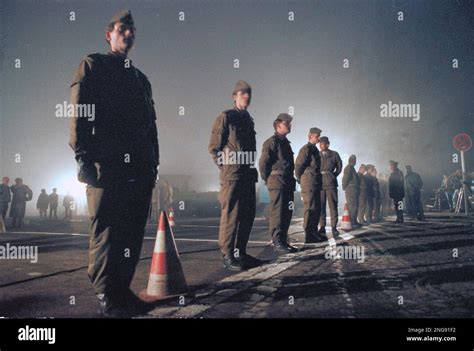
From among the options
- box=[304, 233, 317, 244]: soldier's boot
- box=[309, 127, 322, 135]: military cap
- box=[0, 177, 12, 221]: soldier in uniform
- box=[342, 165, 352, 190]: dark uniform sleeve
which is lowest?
box=[304, 233, 317, 244]: soldier's boot

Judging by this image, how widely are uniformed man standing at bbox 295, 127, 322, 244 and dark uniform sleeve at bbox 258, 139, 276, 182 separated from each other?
136 centimetres

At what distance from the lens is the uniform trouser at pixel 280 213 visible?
6.14 metres

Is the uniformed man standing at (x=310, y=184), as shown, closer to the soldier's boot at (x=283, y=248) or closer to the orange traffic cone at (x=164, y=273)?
the soldier's boot at (x=283, y=248)

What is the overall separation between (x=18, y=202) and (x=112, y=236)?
43.9ft

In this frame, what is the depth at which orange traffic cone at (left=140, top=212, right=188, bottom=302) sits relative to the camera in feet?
11.4

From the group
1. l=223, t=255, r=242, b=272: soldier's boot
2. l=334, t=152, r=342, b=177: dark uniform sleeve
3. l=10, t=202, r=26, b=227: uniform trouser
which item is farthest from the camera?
l=10, t=202, r=26, b=227: uniform trouser

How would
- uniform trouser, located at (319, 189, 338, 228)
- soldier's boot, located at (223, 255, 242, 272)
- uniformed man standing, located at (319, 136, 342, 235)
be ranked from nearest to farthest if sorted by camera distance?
1. soldier's boot, located at (223, 255, 242, 272)
2. uniform trouser, located at (319, 189, 338, 228)
3. uniformed man standing, located at (319, 136, 342, 235)

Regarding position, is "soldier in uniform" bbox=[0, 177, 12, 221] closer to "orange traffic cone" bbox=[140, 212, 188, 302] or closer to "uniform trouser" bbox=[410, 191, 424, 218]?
"orange traffic cone" bbox=[140, 212, 188, 302]

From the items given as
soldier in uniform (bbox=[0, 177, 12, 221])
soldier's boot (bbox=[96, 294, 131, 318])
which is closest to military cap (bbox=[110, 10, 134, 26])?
soldier's boot (bbox=[96, 294, 131, 318])

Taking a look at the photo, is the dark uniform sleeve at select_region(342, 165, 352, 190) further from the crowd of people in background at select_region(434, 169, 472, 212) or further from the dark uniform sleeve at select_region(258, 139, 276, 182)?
the crowd of people in background at select_region(434, 169, 472, 212)

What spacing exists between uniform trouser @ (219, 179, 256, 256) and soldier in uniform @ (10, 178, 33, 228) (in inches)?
474

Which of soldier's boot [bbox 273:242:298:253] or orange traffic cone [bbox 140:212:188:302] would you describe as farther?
soldier's boot [bbox 273:242:298:253]

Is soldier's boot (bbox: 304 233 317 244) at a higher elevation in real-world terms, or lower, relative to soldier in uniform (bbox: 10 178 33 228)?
lower

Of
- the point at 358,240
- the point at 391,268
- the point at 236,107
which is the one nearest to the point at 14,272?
the point at 236,107
